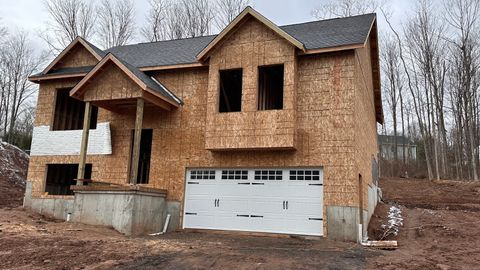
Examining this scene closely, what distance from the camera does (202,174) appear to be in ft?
46.2

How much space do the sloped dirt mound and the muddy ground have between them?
6070 mm

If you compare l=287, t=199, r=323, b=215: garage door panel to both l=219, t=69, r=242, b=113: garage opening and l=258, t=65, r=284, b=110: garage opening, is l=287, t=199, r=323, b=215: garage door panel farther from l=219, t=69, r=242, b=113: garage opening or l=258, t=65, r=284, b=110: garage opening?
l=219, t=69, r=242, b=113: garage opening

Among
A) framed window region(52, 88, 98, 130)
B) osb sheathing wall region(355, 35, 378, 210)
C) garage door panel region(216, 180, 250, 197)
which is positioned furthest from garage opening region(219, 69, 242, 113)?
framed window region(52, 88, 98, 130)

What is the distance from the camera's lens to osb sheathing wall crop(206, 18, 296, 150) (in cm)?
1246

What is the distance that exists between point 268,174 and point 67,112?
10.1 meters

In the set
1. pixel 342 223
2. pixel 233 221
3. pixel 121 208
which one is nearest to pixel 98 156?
pixel 121 208

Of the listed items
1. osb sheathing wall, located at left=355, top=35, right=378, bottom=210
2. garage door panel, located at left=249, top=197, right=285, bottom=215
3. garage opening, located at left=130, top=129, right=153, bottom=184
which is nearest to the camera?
garage door panel, located at left=249, top=197, right=285, bottom=215

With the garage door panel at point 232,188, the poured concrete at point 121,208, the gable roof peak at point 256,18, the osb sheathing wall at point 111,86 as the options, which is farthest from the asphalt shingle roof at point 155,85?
the garage door panel at point 232,188

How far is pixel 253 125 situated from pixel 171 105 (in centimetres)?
363

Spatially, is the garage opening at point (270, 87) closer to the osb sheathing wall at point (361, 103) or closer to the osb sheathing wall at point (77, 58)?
the osb sheathing wall at point (361, 103)

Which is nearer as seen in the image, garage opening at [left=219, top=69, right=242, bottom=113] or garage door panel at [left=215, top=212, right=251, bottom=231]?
garage door panel at [left=215, top=212, right=251, bottom=231]

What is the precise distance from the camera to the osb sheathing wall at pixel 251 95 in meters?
12.5

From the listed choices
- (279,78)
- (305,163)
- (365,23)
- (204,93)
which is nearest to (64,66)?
(204,93)

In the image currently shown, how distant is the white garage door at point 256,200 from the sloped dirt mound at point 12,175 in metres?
10.6
